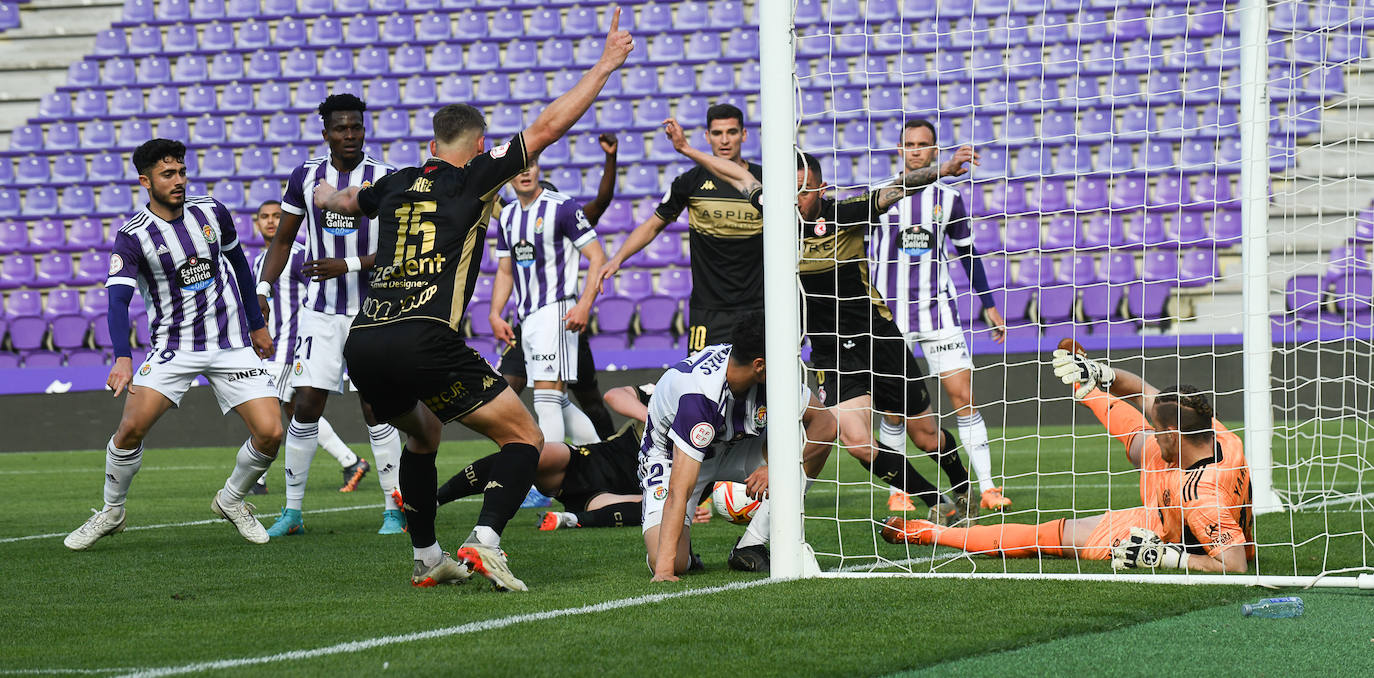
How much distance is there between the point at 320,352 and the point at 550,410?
6.23 ft

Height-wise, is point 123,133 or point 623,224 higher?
point 123,133

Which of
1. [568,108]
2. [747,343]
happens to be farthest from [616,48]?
[747,343]

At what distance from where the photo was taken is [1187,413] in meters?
5.73

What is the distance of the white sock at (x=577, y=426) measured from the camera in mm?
9422

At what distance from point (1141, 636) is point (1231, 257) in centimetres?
1484

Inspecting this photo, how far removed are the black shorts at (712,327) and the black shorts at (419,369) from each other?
2.84 meters

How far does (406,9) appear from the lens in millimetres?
22844

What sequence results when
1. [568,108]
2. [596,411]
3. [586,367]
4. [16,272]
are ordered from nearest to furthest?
[568,108]
[586,367]
[596,411]
[16,272]

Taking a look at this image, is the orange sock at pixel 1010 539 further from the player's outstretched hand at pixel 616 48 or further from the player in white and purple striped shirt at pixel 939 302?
the player's outstretched hand at pixel 616 48

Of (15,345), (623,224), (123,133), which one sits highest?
(123,133)

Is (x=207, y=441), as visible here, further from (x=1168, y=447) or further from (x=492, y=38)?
(x=1168, y=447)

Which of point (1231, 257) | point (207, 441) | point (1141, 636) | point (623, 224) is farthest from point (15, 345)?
point (1141, 636)

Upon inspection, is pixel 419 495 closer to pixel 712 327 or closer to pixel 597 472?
pixel 597 472

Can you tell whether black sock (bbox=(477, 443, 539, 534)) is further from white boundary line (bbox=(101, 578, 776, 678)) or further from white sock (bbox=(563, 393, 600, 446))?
white sock (bbox=(563, 393, 600, 446))
